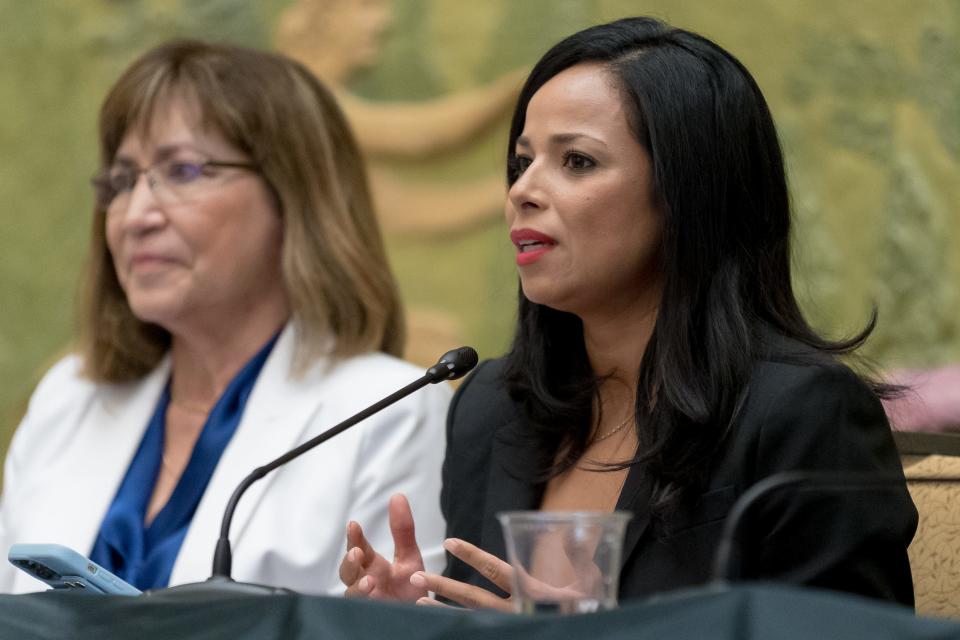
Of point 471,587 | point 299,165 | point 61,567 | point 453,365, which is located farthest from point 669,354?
point 299,165

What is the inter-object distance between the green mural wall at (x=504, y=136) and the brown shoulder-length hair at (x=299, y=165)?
1.18 metres

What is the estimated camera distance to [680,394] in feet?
7.25

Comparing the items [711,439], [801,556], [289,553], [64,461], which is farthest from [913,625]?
[64,461]

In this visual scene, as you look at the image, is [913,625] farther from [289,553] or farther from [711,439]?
[289,553]

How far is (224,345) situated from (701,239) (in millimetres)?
1421

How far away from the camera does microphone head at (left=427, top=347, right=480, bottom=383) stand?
221cm

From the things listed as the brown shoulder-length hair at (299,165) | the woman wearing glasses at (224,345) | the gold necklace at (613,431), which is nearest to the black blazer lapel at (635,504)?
the gold necklace at (613,431)

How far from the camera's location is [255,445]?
3.10 m

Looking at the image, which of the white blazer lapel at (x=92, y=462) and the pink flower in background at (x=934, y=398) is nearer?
the white blazer lapel at (x=92, y=462)

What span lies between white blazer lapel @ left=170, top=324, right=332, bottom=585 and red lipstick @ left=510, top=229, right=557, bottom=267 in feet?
2.99

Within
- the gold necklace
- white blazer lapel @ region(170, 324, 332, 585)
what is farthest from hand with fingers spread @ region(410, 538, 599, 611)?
white blazer lapel @ region(170, 324, 332, 585)

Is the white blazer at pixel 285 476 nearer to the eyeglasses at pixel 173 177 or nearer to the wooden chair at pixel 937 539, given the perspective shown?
the eyeglasses at pixel 173 177

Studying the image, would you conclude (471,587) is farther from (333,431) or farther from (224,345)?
(224,345)

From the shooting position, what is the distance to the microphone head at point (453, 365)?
221cm
